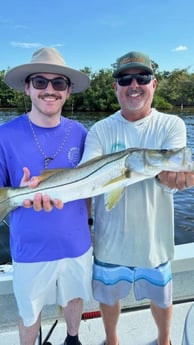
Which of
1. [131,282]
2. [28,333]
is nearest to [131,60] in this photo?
[131,282]

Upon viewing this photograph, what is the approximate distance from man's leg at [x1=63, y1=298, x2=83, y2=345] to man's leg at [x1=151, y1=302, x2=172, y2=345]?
0.57 metres

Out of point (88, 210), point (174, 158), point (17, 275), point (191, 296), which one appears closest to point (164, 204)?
point (174, 158)

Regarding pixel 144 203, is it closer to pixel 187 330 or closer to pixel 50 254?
pixel 50 254

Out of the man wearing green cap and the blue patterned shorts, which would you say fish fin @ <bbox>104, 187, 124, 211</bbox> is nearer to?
the man wearing green cap

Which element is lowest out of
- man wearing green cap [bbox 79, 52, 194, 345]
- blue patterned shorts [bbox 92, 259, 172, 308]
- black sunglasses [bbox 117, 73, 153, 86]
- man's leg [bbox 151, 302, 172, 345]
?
man's leg [bbox 151, 302, 172, 345]

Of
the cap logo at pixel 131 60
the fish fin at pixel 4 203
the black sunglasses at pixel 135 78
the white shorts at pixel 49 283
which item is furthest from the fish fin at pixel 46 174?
the cap logo at pixel 131 60

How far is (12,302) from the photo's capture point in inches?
117

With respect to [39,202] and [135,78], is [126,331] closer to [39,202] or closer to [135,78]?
[39,202]

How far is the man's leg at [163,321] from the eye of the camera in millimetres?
2648

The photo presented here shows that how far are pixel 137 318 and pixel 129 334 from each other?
0.71ft

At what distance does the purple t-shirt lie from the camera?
2375 millimetres

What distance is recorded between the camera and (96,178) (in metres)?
2.32

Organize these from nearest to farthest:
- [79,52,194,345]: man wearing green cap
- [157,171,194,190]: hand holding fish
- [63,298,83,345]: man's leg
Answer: [157,171,194,190]: hand holding fish
[79,52,194,345]: man wearing green cap
[63,298,83,345]: man's leg

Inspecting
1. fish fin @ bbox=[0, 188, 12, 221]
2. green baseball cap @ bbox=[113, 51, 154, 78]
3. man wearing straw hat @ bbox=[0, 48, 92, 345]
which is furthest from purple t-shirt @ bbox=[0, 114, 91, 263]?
green baseball cap @ bbox=[113, 51, 154, 78]
